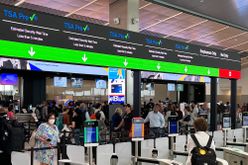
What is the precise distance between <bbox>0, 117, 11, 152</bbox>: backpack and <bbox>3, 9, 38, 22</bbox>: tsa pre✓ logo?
3.27 metres

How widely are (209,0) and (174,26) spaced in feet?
14.2

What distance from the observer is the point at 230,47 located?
66.1 ft

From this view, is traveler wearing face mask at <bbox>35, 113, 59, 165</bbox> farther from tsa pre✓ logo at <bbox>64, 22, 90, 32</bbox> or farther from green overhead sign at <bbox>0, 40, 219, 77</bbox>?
tsa pre✓ logo at <bbox>64, 22, 90, 32</bbox>

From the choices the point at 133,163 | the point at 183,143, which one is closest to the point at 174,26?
the point at 183,143

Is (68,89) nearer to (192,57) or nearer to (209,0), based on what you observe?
(209,0)

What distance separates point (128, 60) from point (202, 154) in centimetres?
237

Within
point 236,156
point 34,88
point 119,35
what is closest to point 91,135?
point 119,35

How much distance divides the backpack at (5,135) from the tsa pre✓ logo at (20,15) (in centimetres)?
327

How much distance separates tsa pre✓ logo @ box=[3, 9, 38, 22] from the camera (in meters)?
4.62

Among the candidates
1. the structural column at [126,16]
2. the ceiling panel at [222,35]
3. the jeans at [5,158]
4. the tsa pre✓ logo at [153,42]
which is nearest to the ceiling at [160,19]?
the ceiling panel at [222,35]

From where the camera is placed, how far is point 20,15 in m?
4.77

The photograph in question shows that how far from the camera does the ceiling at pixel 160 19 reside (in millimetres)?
11107

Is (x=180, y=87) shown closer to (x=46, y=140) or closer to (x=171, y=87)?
(x=171, y=87)

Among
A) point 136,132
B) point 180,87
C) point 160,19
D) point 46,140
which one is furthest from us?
point 180,87
